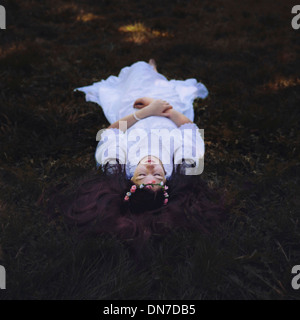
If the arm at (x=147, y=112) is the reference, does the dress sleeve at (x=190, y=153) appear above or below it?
below

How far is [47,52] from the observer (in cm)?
502

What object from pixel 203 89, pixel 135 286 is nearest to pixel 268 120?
pixel 203 89

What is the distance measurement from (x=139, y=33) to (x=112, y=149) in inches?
150

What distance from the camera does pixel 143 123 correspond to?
3.26 meters

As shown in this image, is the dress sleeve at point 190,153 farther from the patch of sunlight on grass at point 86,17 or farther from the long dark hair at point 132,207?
the patch of sunlight on grass at point 86,17

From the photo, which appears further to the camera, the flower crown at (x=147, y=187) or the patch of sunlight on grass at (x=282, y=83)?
the patch of sunlight on grass at (x=282, y=83)

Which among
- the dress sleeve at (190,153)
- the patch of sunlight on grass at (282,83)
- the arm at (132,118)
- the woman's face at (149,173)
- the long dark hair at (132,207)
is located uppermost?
the patch of sunlight on grass at (282,83)

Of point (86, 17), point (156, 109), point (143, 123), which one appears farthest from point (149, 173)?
point (86, 17)

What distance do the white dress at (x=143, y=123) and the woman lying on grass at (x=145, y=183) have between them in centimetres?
1

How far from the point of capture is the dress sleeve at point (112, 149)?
9.20 feet

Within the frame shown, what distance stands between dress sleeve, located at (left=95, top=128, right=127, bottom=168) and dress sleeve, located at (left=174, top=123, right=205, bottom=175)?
0.57 m

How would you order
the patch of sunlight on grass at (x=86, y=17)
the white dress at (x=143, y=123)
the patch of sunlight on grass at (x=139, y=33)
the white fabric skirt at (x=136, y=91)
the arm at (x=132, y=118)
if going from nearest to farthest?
the white dress at (x=143, y=123)
the arm at (x=132, y=118)
the white fabric skirt at (x=136, y=91)
the patch of sunlight on grass at (x=139, y=33)
the patch of sunlight on grass at (x=86, y=17)

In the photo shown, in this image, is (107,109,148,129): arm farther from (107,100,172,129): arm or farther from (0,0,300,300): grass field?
(0,0,300,300): grass field

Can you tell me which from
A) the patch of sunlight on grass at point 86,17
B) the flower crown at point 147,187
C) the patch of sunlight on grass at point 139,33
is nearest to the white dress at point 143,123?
the flower crown at point 147,187
